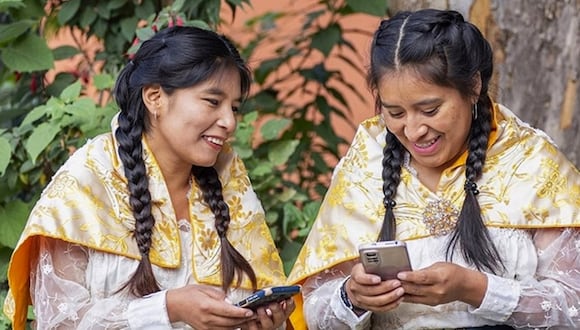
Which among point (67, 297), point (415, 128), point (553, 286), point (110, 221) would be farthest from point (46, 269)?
point (553, 286)

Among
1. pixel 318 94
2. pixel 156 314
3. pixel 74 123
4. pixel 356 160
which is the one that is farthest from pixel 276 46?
pixel 156 314

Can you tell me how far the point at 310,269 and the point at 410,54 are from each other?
642mm

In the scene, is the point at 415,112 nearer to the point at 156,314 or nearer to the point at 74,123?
the point at 156,314

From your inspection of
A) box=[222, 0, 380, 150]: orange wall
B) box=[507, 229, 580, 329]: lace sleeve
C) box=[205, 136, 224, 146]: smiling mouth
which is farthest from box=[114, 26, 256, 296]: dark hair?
box=[222, 0, 380, 150]: orange wall

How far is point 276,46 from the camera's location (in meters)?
5.75

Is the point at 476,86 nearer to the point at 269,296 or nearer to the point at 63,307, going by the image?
the point at 269,296

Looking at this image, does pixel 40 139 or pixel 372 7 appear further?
pixel 372 7

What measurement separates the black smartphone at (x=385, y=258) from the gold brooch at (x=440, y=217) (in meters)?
0.26

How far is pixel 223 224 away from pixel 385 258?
0.59 meters

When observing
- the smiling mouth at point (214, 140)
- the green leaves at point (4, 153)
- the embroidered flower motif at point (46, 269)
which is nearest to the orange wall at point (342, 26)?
the green leaves at point (4, 153)

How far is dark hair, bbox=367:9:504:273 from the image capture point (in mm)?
3434

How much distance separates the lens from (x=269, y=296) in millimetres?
3350

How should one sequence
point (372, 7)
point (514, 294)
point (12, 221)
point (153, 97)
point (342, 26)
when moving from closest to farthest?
1. point (514, 294)
2. point (153, 97)
3. point (12, 221)
4. point (372, 7)
5. point (342, 26)

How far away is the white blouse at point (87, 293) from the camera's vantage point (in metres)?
3.46
